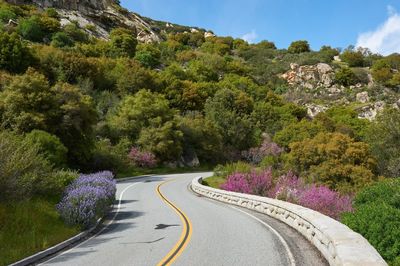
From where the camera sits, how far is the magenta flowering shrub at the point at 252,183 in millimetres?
28547

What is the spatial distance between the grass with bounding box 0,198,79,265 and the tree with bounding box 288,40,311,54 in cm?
16229

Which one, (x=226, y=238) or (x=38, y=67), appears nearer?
(x=226, y=238)

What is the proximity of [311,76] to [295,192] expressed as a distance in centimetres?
10630

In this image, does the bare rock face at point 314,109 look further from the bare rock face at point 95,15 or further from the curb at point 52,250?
the curb at point 52,250

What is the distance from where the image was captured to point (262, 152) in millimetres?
64188

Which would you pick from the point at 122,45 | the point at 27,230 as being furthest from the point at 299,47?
the point at 27,230

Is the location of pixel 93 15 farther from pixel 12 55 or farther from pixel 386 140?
pixel 386 140

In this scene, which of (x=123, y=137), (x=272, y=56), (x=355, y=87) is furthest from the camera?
(x=272, y=56)

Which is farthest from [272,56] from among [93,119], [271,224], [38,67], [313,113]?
[271,224]

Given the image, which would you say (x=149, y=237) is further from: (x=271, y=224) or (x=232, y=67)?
(x=232, y=67)

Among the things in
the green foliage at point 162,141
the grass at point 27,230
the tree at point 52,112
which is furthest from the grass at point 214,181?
the grass at point 27,230

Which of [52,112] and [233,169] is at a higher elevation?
[52,112]

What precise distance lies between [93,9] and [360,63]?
294ft

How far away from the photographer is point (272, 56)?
169 metres
